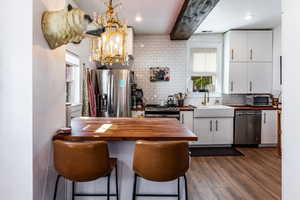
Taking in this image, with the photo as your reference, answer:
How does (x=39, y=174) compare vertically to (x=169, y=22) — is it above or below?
below

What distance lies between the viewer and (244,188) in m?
2.87

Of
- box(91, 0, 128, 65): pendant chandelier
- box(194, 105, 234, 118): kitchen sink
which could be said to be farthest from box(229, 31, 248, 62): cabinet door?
box(91, 0, 128, 65): pendant chandelier

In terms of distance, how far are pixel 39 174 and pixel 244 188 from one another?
8.24 feet

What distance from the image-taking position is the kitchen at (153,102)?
1.66 metres

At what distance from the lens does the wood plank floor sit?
8.84ft

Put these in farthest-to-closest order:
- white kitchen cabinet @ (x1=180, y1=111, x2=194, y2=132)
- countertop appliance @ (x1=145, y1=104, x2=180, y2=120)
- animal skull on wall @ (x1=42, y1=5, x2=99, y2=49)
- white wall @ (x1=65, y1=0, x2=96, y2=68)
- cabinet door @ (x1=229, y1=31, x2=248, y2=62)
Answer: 1. cabinet door @ (x1=229, y1=31, x2=248, y2=62)
2. white kitchen cabinet @ (x1=180, y1=111, x2=194, y2=132)
3. countertop appliance @ (x1=145, y1=104, x2=180, y2=120)
4. white wall @ (x1=65, y1=0, x2=96, y2=68)
5. animal skull on wall @ (x1=42, y1=5, x2=99, y2=49)

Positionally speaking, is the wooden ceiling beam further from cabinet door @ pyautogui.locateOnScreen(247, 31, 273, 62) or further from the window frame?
cabinet door @ pyautogui.locateOnScreen(247, 31, 273, 62)

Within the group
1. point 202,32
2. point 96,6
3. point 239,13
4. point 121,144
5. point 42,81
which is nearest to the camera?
point 42,81

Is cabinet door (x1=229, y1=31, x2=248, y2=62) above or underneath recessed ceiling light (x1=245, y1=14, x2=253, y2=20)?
underneath

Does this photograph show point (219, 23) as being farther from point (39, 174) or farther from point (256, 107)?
point (39, 174)

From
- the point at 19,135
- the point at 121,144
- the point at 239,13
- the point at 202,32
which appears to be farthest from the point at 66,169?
the point at 202,32

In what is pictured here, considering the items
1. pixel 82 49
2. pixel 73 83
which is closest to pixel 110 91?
pixel 73 83

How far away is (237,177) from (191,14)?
261cm

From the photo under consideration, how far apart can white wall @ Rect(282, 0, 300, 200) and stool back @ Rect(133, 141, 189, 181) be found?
28.3 inches
